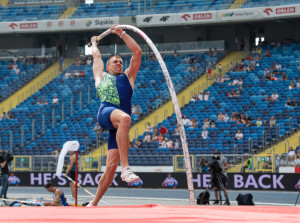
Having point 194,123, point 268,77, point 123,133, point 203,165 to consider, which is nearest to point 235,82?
point 268,77

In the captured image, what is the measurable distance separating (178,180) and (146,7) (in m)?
15.7

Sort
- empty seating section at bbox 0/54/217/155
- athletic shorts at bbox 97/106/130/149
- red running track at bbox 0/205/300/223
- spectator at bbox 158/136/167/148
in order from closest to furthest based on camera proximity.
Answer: red running track at bbox 0/205/300/223 < athletic shorts at bbox 97/106/130/149 < spectator at bbox 158/136/167/148 < empty seating section at bbox 0/54/217/155

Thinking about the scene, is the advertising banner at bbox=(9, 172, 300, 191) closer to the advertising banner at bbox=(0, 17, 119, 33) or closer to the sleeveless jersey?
the advertising banner at bbox=(0, 17, 119, 33)

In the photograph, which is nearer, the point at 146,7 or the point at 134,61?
the point at 134,61

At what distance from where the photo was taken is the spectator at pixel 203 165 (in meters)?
23.6

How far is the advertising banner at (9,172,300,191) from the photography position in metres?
23.6

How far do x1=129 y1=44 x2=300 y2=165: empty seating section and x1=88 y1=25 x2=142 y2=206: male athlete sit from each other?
17550mm

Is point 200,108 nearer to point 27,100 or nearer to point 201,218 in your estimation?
point 27,100

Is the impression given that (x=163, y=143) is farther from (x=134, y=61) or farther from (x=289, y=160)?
(x=134, y=61)

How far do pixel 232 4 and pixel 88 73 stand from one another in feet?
30.0

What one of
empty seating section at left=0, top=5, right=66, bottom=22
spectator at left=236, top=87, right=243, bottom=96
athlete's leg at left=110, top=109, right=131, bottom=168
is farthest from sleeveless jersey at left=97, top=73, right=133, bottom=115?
empty seating section at left=0, top=5, right=66, bottom=22

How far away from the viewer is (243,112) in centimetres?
2864

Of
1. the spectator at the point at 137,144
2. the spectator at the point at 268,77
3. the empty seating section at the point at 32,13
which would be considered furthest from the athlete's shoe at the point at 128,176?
the empty seating section at the point at 32,13

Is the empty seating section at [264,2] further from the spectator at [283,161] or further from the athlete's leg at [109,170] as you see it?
the athlete's leg at [109,170]
